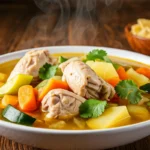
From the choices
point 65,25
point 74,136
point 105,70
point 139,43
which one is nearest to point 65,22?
point 65,25

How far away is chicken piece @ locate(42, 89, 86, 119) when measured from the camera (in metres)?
2.04

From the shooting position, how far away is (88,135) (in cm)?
182

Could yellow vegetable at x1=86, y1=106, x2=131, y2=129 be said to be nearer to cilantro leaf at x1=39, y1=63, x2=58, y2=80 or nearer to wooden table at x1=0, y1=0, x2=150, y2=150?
cilantro leaf at x1=39, y1=63, x2=58, y2=80

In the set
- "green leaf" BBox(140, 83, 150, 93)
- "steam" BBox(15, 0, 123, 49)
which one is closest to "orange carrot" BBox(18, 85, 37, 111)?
"green leaf" BBox(140, 83, 150, 93)

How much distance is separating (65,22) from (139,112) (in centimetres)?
280

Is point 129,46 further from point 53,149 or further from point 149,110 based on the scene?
point 53,149

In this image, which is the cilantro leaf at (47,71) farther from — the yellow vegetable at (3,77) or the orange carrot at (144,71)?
the orange carrot at (144,71)

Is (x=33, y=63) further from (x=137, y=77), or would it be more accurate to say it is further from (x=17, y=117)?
(x=137, y=77)

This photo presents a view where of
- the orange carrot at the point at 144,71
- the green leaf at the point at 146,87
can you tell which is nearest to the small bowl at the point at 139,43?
the orange carrot at the point at 144,71

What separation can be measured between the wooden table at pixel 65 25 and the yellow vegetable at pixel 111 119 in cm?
195

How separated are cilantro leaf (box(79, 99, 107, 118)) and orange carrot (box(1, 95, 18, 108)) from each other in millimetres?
381

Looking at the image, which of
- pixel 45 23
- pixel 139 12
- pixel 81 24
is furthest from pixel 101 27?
pixel 139 12

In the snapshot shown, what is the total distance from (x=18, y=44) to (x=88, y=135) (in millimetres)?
2424

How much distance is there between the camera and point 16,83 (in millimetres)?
2305
